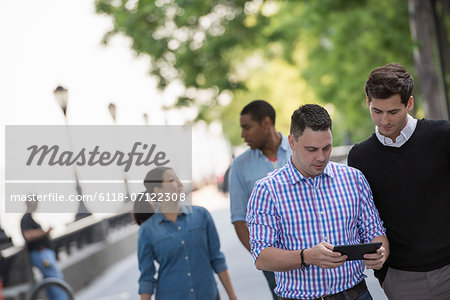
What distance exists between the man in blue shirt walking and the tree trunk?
10.1m

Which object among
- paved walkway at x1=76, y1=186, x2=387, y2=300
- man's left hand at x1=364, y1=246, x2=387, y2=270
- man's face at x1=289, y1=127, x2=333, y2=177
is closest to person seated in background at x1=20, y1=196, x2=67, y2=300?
paved walkway at x1=76, y1=186, x2=387, y2=300

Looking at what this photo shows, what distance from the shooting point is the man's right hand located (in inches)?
133

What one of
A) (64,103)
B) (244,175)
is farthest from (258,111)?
(64,103)

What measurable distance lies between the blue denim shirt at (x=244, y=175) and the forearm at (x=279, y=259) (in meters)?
2.15

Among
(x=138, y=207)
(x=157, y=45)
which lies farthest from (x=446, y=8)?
(x=138, y=207)

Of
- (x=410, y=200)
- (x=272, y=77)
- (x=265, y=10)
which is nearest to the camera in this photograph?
(x=410, y=200)

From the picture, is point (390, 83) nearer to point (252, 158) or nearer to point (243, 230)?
point (252, 158)

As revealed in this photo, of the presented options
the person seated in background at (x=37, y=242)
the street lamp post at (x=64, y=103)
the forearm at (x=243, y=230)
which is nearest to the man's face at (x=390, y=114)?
the forearm at (x=243, y=230)

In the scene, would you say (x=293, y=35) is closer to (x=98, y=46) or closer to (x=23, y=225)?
(x=98, y=46)

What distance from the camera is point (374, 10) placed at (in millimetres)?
18453

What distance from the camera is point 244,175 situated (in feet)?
19.1

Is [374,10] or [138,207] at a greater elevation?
[374,10]

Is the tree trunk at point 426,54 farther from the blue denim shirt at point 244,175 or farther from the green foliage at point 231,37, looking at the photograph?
the blue denim shirt at point 244,175

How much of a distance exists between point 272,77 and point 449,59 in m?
46.1
